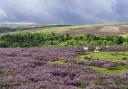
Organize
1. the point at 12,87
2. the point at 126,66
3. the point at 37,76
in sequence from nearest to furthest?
the point at 12,87 → the point at 37,76 → the point at 126,66

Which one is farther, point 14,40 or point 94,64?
point 14,40

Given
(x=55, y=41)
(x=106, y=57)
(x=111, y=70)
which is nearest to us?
(x=111, y=70)

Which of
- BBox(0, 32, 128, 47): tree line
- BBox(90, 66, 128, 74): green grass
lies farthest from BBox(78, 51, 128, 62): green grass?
BBox(0, 32, 128, 47): tree line

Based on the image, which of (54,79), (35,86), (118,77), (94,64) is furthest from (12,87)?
(94,64)

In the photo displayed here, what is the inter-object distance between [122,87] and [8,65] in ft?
42.2

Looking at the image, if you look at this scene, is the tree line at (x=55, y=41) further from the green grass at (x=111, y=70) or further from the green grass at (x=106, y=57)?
the green grass at (x=111, y=70)

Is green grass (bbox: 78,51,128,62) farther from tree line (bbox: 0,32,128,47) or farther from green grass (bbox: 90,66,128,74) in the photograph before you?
tree line (bbox: 0,32,128,47)

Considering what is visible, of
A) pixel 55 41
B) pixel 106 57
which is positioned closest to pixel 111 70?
pixel 106 57

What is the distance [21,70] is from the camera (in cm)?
2859

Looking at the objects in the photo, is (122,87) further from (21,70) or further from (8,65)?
(8,65)

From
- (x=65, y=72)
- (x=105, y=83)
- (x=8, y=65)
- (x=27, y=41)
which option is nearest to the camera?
(x=105, y=83)

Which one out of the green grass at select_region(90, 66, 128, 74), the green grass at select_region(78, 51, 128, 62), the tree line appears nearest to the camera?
the green grass at select_region(90, 66, 128, 74)

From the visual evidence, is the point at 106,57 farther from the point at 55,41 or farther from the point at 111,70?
the point at 55,41

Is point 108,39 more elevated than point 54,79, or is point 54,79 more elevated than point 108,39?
point 54,79
